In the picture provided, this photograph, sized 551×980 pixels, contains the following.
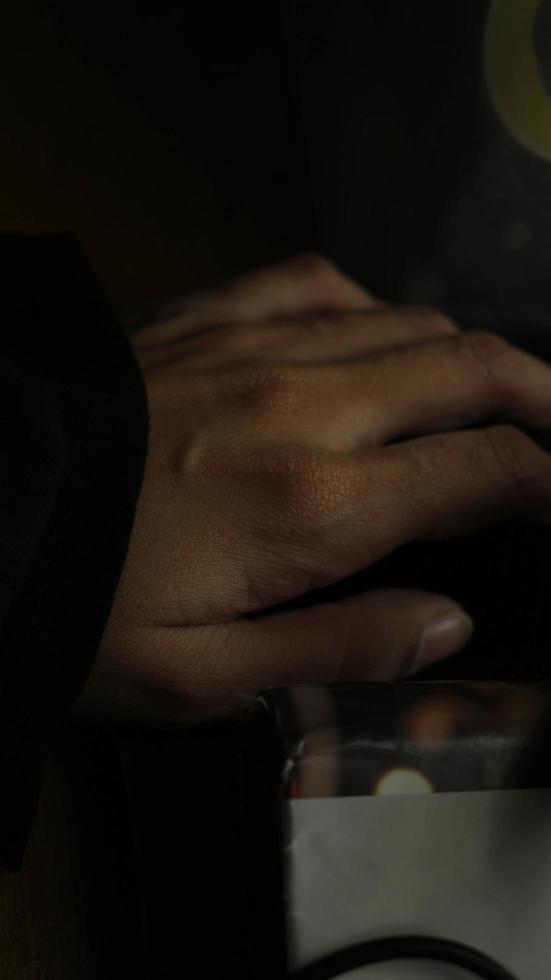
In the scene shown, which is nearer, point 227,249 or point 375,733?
point 375,733

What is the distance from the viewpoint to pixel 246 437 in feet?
1.25

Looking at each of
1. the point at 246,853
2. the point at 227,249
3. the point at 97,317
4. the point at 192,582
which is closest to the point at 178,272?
the point at 227,249

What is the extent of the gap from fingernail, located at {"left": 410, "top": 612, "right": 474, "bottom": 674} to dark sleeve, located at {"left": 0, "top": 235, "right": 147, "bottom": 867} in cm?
10

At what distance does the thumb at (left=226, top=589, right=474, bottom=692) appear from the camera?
0.34m

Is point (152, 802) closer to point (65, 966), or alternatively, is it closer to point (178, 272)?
point (65, 966)

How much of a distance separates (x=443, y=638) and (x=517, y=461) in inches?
2.9

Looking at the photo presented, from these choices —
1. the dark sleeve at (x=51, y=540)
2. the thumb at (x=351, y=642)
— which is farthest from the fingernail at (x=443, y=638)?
the dark sleeve at (x=51, y=540)

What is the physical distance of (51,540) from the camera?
0.31 m

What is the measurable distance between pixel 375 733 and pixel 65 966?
142mm

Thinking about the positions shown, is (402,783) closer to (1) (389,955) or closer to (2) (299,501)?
(1) (389,955)

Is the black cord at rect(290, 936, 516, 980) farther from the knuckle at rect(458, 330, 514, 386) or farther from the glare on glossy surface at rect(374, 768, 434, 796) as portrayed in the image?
the knuckle at rect(458, 330, 514, 386)

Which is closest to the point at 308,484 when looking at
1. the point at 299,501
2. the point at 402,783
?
the point at 299,501

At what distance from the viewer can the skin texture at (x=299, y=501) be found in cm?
34

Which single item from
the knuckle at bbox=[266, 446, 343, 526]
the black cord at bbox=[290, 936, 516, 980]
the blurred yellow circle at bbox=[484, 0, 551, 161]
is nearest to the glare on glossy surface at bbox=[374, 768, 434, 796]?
the black cord at bbox=[290, 936, 516, 980]
